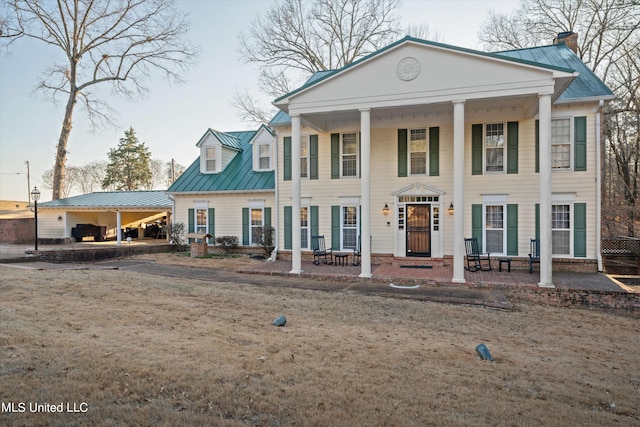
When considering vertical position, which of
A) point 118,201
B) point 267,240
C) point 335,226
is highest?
point 118,201

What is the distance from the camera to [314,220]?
1402cm

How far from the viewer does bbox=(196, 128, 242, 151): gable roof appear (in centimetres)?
1733

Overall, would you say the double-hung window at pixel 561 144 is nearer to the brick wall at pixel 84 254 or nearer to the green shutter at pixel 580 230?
the green shutter at pixel 580 230

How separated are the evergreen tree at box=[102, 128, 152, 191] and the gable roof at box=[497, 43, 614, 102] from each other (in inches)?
1408

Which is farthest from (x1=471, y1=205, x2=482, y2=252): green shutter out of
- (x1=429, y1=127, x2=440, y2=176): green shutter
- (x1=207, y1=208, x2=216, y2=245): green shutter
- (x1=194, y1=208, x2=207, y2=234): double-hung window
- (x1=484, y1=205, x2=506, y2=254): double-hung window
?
(x1=194, y1=208, x2=207, y2=234): double-hung window

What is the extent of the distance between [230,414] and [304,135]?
39.4 feet

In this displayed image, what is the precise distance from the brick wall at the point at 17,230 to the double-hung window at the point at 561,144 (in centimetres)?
2533

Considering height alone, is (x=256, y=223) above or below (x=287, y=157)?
below

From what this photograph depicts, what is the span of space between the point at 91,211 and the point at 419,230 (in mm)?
18493

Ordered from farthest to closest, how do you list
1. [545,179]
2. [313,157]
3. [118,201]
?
1. [118,201]
2. [313,157]
3. [545,179]

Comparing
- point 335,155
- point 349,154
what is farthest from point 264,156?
point 349,154

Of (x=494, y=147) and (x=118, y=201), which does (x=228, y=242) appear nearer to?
(x=118, y=201)

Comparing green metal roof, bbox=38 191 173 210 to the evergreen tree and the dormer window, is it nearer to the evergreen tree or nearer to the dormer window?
the dormer window

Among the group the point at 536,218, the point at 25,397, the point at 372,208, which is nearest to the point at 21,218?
the point at 372,208
